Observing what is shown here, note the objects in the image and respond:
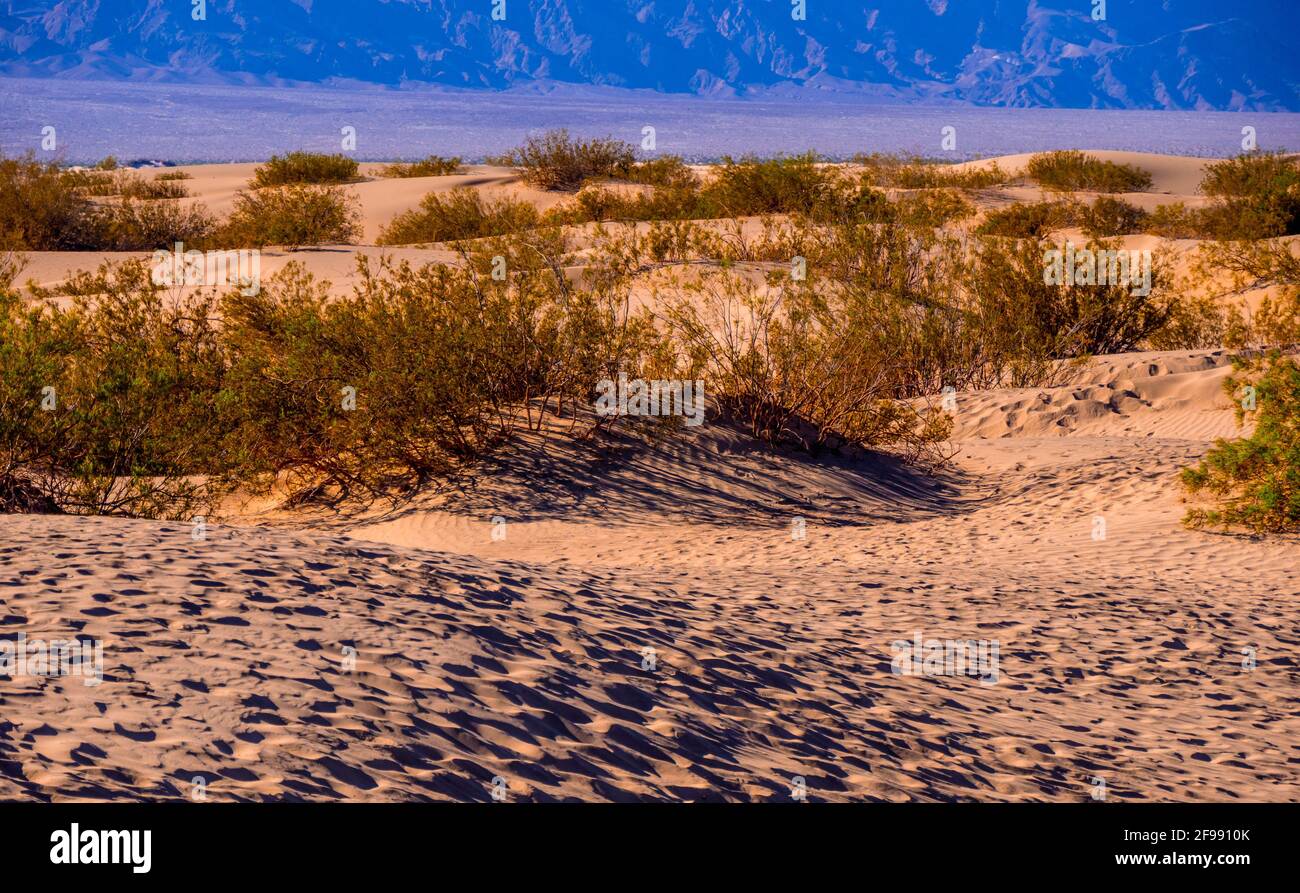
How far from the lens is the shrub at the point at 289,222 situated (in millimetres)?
22641

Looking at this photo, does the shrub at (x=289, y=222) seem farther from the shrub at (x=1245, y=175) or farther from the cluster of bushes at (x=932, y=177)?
the shrub at (x=1245, y=175)

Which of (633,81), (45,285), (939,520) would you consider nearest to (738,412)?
(939,520)

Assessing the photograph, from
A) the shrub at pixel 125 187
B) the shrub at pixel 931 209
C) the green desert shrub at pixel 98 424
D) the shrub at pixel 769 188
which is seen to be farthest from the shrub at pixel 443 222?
the green desert shrub at pixel 98 424

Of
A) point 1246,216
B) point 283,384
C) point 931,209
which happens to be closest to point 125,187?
point 931,209

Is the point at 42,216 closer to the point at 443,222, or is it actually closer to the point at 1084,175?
the point at 443,222

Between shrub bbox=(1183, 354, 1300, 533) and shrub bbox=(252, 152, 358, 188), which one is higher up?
shrub bbox=(252, 152, 358, 188)

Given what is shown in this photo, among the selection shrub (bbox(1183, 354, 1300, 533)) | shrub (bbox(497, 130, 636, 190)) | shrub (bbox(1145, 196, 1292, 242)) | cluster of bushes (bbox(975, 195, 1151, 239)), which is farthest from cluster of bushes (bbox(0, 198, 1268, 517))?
shrub (bbox(497, 130, 636, 190))

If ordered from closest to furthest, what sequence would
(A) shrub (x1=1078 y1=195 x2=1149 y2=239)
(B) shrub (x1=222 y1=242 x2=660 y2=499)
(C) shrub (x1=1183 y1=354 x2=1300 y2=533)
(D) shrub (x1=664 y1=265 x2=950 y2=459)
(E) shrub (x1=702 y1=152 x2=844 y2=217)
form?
(C) shrub (x1=1183 y1=354 x2=1300 y2=533) → (B) shrub (x1=222 y1=242 x2=660 y2=499) → (D) shrub (x1=664 y1=265 x2=950 y2=459) → (E) shrub (x1=702 y1=152 x2=844 y2=217) → (A) shrub (x1=1078 y1=195 x2=1149 y2=239)

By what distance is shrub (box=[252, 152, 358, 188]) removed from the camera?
32031 mm

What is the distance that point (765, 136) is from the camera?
100 metres

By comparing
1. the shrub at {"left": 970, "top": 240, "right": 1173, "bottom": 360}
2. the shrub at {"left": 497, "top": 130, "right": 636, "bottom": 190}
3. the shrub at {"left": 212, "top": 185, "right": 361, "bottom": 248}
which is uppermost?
the shrub at {"left": 497, "top": 130, "right": 636, "bottom": 190}

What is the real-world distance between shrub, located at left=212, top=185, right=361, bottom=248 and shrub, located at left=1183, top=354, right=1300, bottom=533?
1665cm

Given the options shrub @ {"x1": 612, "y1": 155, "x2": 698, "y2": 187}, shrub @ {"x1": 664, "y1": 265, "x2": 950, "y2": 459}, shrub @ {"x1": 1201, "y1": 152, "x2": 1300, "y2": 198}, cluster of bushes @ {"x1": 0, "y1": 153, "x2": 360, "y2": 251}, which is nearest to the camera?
shrub @ {"x1": 664, "y1": 265, "x2": 950, "y2": 459}

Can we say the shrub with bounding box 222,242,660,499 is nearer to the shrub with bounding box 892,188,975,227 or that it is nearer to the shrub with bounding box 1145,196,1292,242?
the shrub with bounding box 892,188,975,227
